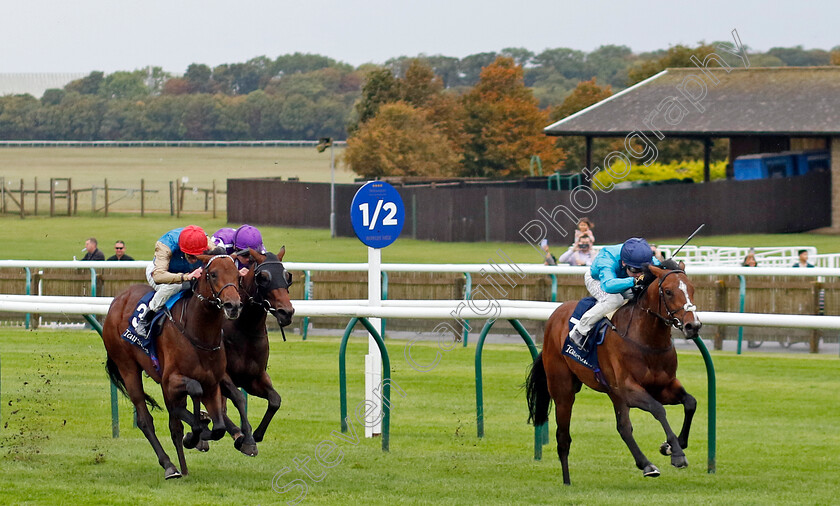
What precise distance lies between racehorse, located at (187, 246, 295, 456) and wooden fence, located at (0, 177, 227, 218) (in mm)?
25663

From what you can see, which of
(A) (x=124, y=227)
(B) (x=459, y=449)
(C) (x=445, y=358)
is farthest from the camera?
(A) (x=124, y=227)

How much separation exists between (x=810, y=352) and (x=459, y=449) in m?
5.58

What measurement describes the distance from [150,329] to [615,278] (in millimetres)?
2254

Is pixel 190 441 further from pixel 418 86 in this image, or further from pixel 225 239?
pixel 418 86

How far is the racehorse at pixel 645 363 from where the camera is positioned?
5254mm

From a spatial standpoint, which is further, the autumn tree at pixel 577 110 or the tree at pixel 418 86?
the tree at pixel 418 86

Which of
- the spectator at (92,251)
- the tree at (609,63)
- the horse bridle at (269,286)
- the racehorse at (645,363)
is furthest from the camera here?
the tree at (609,63)

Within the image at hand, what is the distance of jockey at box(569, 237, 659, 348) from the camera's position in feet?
18.4

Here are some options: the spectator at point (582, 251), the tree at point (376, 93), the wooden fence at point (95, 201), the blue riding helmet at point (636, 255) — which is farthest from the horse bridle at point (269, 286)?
the tree at point (376, 93)

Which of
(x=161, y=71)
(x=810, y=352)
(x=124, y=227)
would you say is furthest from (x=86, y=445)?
(x=161, y=71)

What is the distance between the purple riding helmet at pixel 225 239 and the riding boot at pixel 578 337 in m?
1.79

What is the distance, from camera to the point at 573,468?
6176 mm

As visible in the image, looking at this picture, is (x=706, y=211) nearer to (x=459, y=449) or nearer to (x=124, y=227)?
(x=124, y=227)

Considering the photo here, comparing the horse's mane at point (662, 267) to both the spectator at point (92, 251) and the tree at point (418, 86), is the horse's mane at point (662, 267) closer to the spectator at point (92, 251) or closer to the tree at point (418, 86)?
the spectator at point (92, 251)
